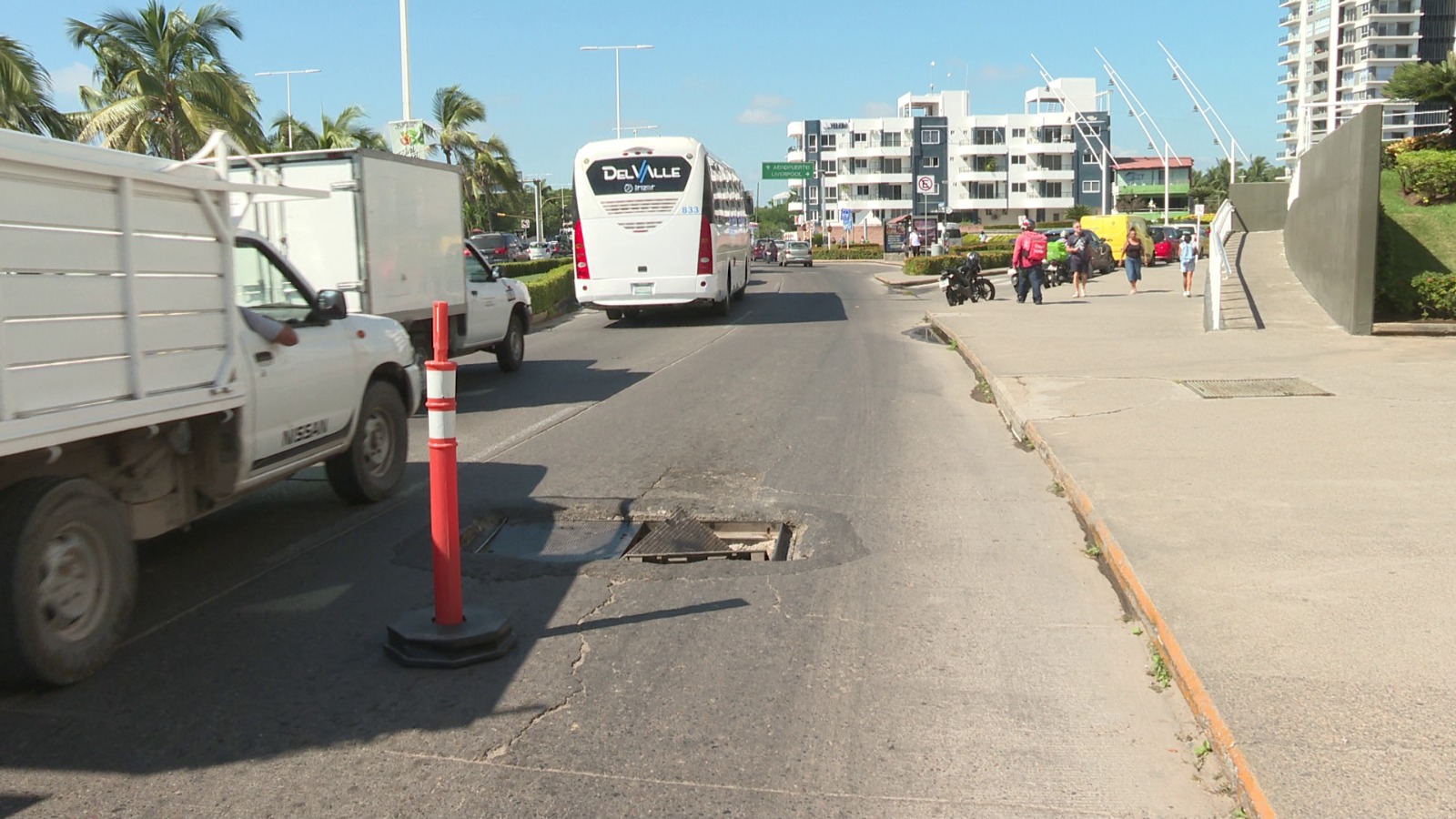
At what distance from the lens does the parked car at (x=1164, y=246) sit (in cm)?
5056

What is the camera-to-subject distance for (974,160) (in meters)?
115

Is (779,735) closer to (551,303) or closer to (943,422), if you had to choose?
(943,422)

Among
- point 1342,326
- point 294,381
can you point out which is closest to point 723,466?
point 294,381

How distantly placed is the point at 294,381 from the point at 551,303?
75.6 feet

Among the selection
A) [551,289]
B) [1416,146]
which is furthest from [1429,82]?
[551,289]

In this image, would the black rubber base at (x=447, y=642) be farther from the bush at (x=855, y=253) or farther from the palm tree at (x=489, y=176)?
the bush at (x=855, y=253)

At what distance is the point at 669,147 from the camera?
23594 millimetres

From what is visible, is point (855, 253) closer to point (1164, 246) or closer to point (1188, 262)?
point (1164, 246)

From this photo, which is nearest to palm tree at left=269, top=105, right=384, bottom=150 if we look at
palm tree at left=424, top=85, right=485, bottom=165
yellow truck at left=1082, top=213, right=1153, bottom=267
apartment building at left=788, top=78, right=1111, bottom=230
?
palm tree at left=424, top=85, right=485, bottom=165

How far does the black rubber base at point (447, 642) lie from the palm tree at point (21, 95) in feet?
55.4

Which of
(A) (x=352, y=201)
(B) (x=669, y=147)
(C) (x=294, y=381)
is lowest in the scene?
(C) (x=294, y=381)

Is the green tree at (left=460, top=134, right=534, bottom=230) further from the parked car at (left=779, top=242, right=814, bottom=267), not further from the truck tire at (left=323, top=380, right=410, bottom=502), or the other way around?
the truck tire at (left=323, top=380, right=410, bottom=502)

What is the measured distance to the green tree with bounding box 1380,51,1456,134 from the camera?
776 inches

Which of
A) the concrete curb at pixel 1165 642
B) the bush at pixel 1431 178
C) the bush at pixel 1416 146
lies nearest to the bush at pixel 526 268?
the bush at pixel 1416 146
